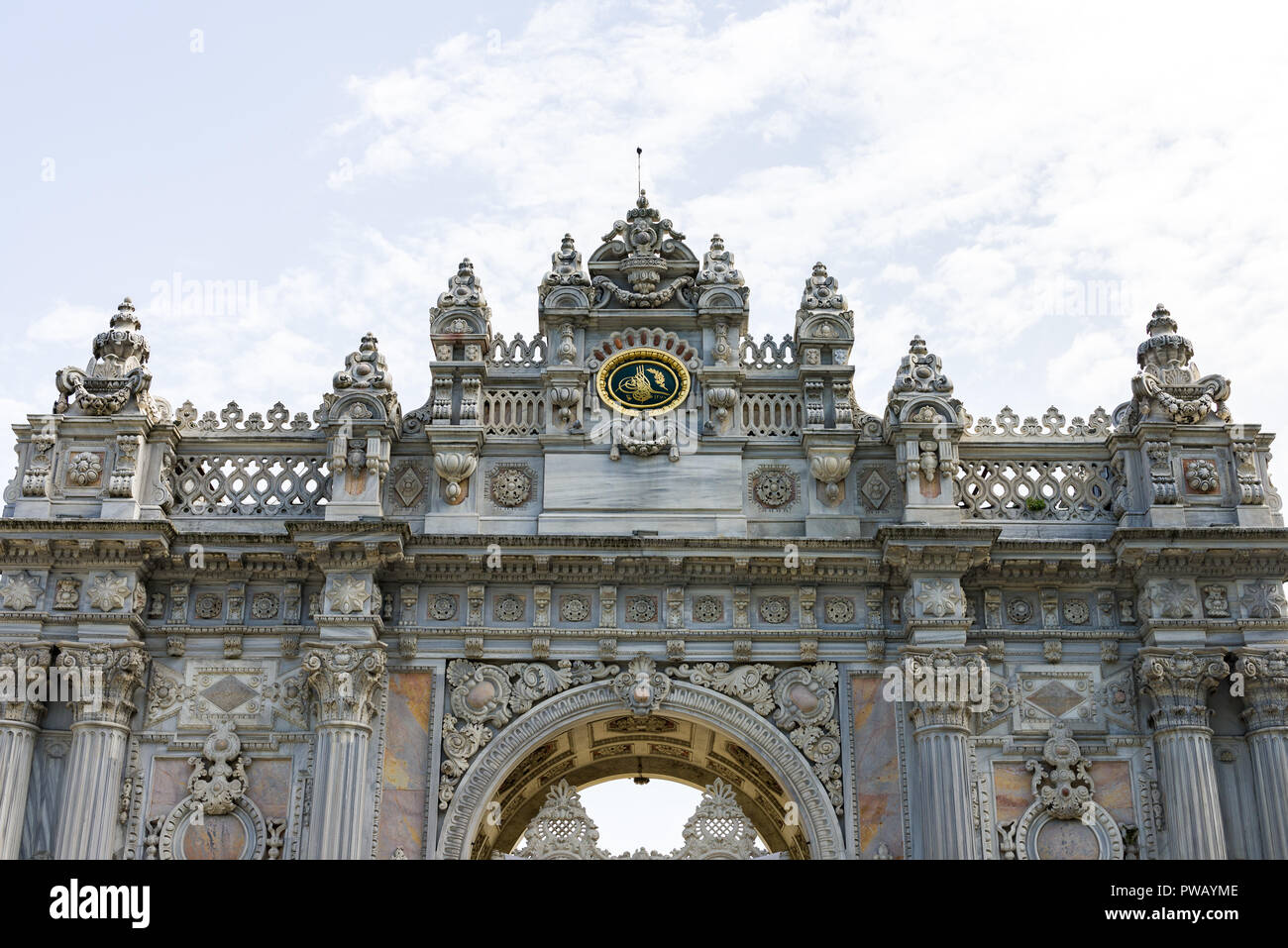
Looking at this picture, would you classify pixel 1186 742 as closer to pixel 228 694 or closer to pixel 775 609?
pixel 775 609

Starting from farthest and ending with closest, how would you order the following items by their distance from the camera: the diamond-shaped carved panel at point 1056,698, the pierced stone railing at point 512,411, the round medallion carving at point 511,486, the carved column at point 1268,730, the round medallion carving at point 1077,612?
the pierced stone railing at point 512,411, the round medallion carving at point 511,486, the round medallion carving at point 1077,612, the diamond-shaped carved panel at point 1056,698, the carved column at point 1268,730

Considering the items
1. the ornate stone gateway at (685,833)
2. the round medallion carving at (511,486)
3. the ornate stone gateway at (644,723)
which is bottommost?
the ornate stone gateway at (685,833)

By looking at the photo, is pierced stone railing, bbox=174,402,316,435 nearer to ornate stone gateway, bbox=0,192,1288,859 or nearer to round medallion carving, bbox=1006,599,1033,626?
ornate stone gateway, bbox=0,192,1288,859

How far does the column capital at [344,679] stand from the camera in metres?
21.6

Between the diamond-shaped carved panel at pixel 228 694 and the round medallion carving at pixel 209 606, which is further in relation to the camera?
the round medallion carving at pixel 209 606

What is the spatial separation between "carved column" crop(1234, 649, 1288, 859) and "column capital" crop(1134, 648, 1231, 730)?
1.26ft

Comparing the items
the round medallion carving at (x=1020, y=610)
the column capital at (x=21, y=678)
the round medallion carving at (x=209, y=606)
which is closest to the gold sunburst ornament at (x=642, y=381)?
the round medallion carving at (x=1020, y=610)

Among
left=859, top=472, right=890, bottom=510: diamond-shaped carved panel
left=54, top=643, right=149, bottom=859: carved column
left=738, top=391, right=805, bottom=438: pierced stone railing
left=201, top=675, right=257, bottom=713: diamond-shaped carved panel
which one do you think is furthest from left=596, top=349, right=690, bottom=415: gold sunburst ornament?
left=54, top=643, right=149, bottom=859: carved column

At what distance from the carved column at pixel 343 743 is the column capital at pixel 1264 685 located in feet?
37.3

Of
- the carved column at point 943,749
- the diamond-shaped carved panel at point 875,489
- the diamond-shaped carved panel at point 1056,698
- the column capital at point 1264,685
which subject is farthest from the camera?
the diamond-shaped carved panel at point 875,489

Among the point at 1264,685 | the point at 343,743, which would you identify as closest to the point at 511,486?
the point at 343,743

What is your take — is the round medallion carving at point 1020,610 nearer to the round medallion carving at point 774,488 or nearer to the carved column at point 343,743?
the round medallion carving at point 774,488

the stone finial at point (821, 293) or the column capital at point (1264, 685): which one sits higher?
the stone finial at point (821, 293)
